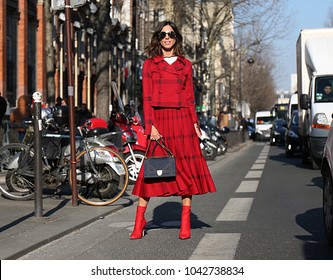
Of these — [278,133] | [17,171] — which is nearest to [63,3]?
[17,171]

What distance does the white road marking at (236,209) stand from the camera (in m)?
10.6

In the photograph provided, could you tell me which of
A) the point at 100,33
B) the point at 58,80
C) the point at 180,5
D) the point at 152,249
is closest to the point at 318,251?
the point at 152,249

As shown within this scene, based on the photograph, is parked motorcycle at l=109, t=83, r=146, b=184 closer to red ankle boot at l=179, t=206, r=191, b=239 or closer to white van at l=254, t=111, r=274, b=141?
red ankle boot at l=179, t=206, r=191, b=239

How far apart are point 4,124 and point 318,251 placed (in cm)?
1281

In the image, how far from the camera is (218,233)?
9.01 metres

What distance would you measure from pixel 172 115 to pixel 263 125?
65.5m

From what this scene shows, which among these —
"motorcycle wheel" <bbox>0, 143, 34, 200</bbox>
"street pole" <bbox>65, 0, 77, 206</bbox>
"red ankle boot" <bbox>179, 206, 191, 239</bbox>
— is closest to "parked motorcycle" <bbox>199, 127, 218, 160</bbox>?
"motorcycle wheel" <bbox>0, 143, 34, 200</bbox>

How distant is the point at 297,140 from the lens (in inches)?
1244

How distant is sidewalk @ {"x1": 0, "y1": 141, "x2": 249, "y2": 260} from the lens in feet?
27.1

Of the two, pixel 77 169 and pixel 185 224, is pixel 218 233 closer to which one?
pixel 185 224

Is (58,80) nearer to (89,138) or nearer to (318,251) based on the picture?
(89,138)

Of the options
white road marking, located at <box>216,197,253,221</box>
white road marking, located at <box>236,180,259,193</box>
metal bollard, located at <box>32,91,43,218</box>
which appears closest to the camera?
metal bollard, located at <box>32,91,43,218</box>

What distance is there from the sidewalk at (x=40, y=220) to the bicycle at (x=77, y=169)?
0.20m

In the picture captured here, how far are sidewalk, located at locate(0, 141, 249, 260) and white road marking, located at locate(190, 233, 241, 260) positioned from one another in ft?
5.10
